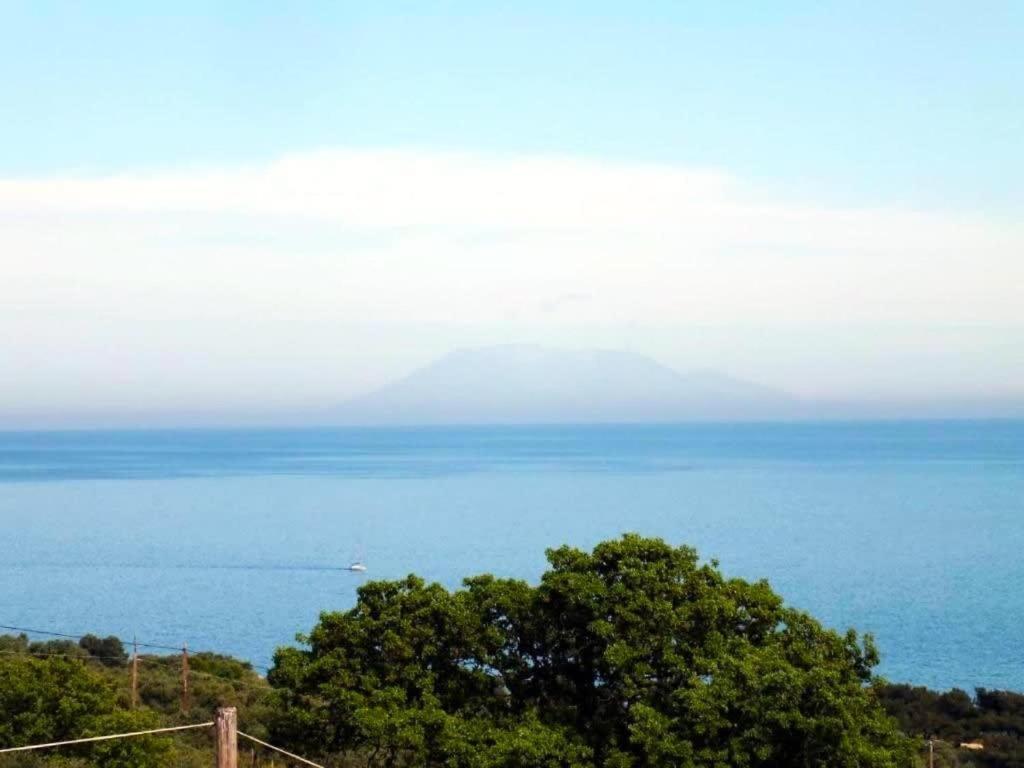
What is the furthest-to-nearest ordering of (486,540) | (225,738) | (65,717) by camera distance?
1. (486,540)
2. (65,717)
3. (225,738)

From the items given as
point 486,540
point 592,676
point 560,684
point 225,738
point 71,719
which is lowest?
point 486,540

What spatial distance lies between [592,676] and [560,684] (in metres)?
0.44

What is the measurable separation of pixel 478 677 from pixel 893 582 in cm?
5179

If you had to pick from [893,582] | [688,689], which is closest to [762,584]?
[688,689]

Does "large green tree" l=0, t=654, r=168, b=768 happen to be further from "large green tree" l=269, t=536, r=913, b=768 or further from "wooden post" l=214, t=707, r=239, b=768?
"wooden post" l=214, t=707, r=239, b=768

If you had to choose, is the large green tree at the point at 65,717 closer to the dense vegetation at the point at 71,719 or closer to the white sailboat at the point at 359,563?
the dense vegetation at the point at 71,719

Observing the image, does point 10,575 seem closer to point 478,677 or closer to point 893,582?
point 893,582

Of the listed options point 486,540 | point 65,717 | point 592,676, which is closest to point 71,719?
point 65,717

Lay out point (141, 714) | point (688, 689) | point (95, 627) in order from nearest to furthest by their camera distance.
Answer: point (688, 689) → point (141, 714) → point (95, 627)

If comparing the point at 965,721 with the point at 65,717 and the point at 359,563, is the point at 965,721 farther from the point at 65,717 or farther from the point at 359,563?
the point at 359,563

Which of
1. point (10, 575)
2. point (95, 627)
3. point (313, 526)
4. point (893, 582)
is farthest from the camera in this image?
point (313, 526)

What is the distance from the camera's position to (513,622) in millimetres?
15648

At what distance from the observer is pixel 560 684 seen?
15359mm

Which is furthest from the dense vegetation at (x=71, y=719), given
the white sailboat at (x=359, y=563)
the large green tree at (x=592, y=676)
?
the white sailboat at (x=359, y=563)
